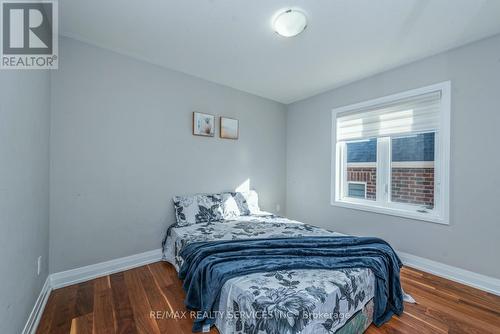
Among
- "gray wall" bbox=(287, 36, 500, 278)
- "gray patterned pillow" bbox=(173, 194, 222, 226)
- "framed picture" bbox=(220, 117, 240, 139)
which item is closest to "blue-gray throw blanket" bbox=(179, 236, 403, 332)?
"gray patterned pillow" bbox=(173, 194, 222, 226)

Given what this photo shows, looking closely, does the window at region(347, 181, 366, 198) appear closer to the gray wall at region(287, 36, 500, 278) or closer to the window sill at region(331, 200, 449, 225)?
the window sill at region(331, 200, 449, 225)

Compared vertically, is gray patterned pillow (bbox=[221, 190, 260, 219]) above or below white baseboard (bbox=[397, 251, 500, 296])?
above

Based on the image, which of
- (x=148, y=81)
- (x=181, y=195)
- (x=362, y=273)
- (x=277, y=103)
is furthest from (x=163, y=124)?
(x=362, y=273)

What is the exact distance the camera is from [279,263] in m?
1.60

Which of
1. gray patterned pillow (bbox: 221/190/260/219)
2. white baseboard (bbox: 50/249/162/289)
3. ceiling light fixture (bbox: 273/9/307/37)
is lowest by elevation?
white baseboard (bbox: 50/249/162/289)

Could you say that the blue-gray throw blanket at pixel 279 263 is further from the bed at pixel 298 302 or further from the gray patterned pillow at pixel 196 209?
the gray patterned pillow at pixel 196 209

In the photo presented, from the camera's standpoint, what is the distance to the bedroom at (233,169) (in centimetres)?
144

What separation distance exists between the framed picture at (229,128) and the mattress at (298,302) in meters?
2.27

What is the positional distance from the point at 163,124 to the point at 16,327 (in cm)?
212

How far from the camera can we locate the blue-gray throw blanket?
153cm

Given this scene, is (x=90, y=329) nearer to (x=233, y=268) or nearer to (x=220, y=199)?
(x=233, y=268)

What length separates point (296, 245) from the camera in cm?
189

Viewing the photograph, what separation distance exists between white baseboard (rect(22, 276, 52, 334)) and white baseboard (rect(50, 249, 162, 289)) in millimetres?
90

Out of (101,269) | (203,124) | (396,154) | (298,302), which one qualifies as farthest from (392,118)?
(101,269)
